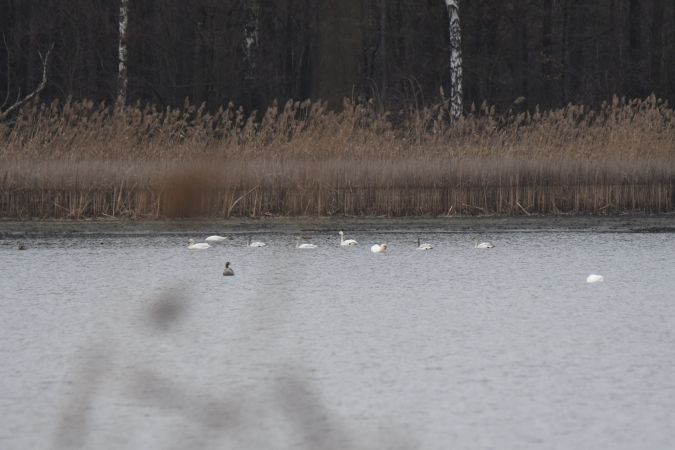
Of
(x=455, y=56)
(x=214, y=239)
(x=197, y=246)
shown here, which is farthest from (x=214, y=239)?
(x=455, y=56)

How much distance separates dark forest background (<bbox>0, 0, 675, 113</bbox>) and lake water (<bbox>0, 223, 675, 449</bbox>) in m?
15.4

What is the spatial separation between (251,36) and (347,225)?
49.6ft

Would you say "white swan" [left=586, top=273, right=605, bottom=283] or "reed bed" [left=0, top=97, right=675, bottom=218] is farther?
"reed bed" [left=0, top=97, right=675, bottom=218]

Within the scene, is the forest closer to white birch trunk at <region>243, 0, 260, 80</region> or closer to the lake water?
white birch trunk at <region>243, 0, 260, 80</region>

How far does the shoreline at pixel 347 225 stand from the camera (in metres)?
14.0

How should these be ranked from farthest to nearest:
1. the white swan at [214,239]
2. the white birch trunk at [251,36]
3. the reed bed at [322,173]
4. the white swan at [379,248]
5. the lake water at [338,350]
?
the white birch trunk at [251,36]
the reed bed at [322,173]
the white swan at [214,239]
the white swan at [379,248]
the lake water at [338,350]

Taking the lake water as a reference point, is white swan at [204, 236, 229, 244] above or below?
below

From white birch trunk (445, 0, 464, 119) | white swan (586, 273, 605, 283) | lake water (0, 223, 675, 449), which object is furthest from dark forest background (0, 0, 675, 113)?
white swan (586, 273, 605, 283)

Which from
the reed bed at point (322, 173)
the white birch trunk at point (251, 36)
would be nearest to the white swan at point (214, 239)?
the reed bed at point (322, 173)

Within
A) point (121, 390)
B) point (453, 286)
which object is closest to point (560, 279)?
point (453, 286)

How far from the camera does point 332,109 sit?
2909 centimetres

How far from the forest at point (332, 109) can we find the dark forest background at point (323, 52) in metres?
0.06

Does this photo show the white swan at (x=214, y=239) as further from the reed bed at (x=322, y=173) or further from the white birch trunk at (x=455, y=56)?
the white birch trunk at (x=455, y=56)

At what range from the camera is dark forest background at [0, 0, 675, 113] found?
93.3ft
